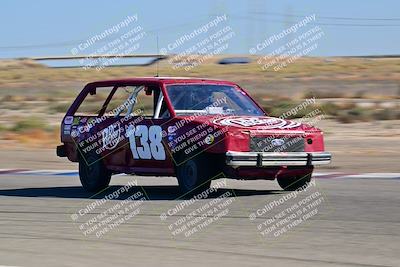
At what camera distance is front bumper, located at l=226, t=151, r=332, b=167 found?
11.9 m

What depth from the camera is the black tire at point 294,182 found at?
13156 millimetres

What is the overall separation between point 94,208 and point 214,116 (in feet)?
6.46

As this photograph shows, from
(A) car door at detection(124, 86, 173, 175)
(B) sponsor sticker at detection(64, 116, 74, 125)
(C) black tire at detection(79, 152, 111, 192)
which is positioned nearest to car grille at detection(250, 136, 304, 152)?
(A) car door at detection(124, 86, 173, 175)

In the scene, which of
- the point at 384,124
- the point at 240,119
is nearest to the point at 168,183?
the point at 240,119

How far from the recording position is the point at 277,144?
40.3 ft

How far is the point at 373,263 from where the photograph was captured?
7922 mm

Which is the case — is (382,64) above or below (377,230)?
below

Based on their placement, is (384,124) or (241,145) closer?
(241,145)

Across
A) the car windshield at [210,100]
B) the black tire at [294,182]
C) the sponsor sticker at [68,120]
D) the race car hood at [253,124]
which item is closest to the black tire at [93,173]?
the sponsor sticker at [68,120]

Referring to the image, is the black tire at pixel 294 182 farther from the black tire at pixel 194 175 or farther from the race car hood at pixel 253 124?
the black tire at pixel 194 175

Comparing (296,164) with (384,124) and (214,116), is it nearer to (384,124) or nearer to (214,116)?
(214,116)

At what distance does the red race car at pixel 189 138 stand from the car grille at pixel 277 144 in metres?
0.01

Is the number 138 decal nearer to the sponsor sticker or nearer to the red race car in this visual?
the red race car

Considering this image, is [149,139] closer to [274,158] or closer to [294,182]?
[274,158]
